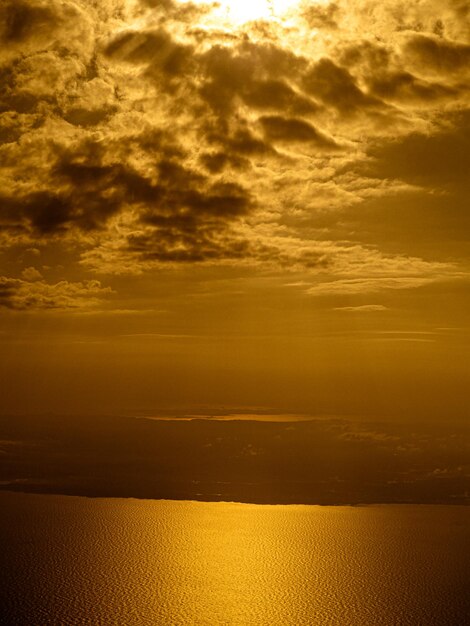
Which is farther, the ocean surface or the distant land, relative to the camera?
the distant land

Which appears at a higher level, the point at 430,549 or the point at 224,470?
the point at 224,470

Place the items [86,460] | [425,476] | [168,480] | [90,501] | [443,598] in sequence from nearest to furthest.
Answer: [443,598] < [90,501] < [168,480] < [425,476] < [86,460]

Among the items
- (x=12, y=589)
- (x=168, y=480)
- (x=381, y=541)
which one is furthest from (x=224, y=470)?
(x=12, y=589)

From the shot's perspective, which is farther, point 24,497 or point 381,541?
point 24,497

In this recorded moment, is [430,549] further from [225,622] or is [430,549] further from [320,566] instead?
[225,622]

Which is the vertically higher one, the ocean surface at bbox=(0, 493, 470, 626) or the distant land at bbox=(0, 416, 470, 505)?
the distant land at bbox=(0, 416, 470, 505)

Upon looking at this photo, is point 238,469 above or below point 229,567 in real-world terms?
above
